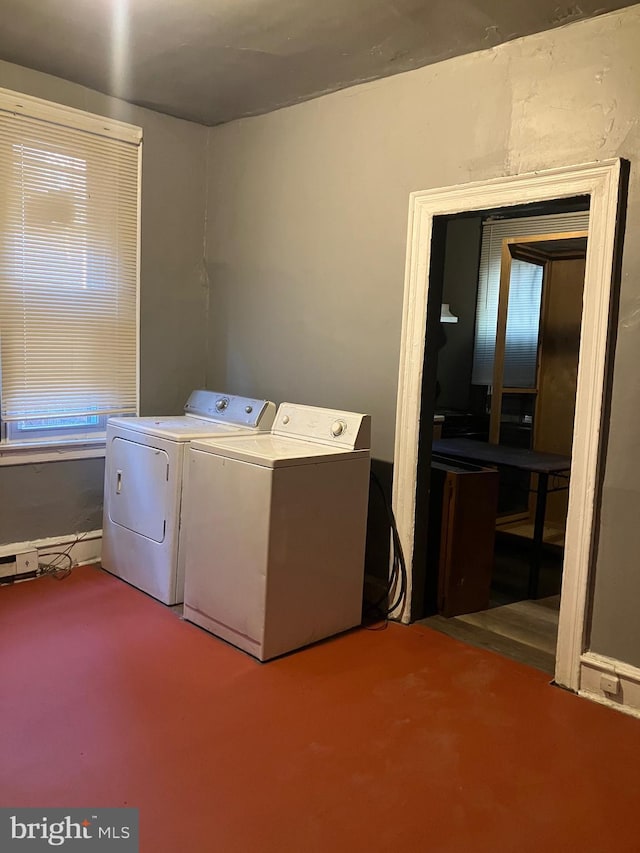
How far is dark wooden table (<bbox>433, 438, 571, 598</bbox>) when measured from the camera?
3486mm

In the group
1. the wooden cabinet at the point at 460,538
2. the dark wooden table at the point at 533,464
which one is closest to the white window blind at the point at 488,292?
the dark wooden table at the point at 533,464

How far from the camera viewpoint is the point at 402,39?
267 cm

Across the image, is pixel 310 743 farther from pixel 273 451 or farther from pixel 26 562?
pixel 26 562

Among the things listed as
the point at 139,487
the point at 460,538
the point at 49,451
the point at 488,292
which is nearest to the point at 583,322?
the point at 460,538

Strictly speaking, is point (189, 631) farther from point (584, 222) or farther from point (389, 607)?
point (584, 222)

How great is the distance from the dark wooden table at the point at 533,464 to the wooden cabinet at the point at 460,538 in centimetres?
28

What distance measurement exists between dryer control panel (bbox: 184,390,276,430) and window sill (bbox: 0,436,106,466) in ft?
1.83

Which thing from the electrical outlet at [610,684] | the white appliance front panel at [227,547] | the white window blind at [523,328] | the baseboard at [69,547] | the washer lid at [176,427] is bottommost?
the electrical outlet at [610,684]

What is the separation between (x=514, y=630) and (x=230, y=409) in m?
1.80

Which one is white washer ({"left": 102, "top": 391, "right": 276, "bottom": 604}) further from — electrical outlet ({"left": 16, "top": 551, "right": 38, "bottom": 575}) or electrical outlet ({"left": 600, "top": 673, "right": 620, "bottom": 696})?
electrical outlet ({"left": 600, "top": 673, "right": 620, "bottom": 696})

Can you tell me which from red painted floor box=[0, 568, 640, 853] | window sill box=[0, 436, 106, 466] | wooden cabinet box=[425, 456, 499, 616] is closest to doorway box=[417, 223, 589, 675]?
wooden cabinet box=[425, 456, 499, 616]

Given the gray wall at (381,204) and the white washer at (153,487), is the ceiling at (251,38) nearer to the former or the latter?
the gray wall at (381,204)

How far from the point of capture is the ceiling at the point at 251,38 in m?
2.45

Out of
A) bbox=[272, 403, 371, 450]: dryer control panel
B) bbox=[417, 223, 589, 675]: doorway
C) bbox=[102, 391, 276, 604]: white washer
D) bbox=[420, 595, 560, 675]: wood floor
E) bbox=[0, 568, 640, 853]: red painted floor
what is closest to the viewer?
bbox=[0, 568, 640, 853]: red painted floor
